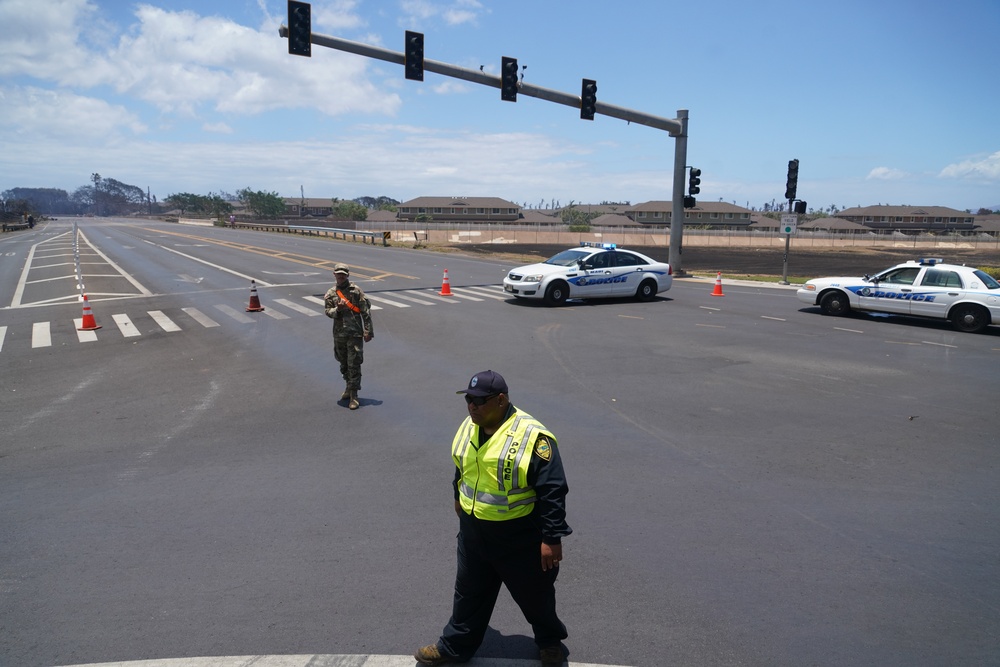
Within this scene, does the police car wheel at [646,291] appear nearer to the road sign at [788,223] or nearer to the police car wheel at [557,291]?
the police car wheel at [557,291]

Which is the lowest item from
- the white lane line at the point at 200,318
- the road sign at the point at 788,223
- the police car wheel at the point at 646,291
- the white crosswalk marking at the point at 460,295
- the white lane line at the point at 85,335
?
the white lane line at the point at 85,335

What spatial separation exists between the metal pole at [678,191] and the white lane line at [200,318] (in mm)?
16256

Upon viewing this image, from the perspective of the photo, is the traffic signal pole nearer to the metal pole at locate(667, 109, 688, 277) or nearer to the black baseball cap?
the metal pole at locate(667, 109, 688, 277)

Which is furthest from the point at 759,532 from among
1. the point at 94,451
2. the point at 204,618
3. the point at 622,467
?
the point at 94,451

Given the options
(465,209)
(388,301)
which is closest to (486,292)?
(388,301)

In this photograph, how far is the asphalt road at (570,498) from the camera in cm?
410

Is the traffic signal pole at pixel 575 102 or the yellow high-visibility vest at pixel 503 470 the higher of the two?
the traffic signal pole at pixel 575 102

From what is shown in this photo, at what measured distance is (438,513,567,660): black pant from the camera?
3.51 metres

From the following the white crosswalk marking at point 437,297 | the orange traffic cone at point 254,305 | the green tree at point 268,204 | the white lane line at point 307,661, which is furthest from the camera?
the green tree at point 268,204

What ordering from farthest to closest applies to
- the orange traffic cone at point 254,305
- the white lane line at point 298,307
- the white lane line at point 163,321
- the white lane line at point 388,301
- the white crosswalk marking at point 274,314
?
the white lane line at point 388,301
the orange traffic cone at point 254,305
the white lane line at point 298,307
the white crosswalk marking at point 274,314
the white lane line at point 163,321

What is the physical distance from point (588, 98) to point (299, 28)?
28.9ft

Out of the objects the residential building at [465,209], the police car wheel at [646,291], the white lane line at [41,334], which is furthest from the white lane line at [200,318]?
the residential building at [465,209]

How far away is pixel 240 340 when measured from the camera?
13688mm

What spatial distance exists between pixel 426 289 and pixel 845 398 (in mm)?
15056
